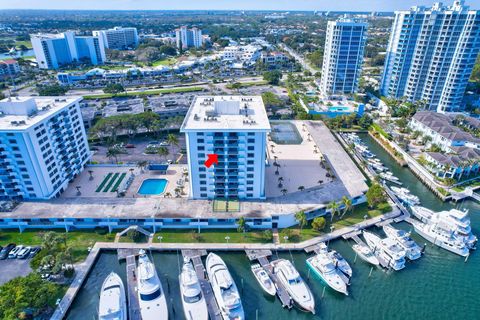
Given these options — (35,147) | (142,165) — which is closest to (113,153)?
(142,165)

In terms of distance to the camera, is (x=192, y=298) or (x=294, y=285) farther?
(x=294, y=285)

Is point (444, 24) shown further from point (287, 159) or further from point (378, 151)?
point (287, 159)

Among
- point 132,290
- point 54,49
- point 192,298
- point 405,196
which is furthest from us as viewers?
point 54,49

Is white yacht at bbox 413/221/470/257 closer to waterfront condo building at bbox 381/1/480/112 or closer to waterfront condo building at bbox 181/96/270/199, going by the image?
waterfront condo building at bbox 181/96/270/199

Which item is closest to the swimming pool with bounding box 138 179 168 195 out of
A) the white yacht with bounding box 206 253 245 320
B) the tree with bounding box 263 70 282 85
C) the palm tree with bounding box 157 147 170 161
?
the palm tree with bounding box 157 147 170 161

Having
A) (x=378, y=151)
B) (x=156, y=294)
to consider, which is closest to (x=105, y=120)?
(x=156, y=294)

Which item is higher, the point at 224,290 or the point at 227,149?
the point at 227,149

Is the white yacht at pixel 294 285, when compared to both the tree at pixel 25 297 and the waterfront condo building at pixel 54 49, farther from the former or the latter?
the waterfront condo building at pixel 54 49

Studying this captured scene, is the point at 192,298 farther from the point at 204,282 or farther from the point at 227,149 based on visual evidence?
the point at 227,149
